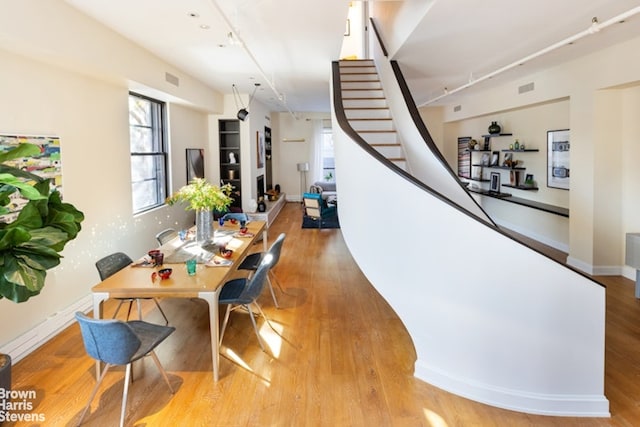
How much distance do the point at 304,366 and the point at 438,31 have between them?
3.76 meters

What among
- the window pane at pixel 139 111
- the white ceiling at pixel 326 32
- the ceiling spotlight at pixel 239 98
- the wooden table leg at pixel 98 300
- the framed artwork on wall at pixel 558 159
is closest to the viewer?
the wooden table leg at pixel 98 300

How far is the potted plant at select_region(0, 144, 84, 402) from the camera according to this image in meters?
1.98

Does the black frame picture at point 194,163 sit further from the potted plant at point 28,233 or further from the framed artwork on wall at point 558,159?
the framed artwork on wall at point 558,159

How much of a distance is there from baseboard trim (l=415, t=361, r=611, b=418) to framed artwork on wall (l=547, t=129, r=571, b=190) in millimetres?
4553

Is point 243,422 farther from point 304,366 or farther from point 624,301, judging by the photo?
point 624,301

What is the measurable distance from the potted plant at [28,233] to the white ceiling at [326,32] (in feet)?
6.13

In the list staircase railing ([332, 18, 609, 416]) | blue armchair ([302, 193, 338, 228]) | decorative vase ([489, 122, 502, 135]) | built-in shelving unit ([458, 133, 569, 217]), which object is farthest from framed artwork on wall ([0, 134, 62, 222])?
decorative vase ([489, 122, 502, 135])

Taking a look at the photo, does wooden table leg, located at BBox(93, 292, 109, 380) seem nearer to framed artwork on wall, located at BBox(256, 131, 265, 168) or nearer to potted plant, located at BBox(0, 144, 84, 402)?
potted plant, located at BBox(0, 144, 84, 402)

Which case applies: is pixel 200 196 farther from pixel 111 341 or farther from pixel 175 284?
pixel 111 341

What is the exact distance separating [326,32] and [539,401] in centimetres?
409

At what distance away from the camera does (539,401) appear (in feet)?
8.30

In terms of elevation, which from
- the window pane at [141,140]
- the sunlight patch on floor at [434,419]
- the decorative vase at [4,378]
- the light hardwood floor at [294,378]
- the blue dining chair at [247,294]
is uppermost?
the window pane at [141,140]

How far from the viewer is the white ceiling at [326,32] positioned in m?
3.59

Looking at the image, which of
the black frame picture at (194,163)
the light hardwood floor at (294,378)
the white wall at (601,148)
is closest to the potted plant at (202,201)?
the light hardwood floor at (294,378)
